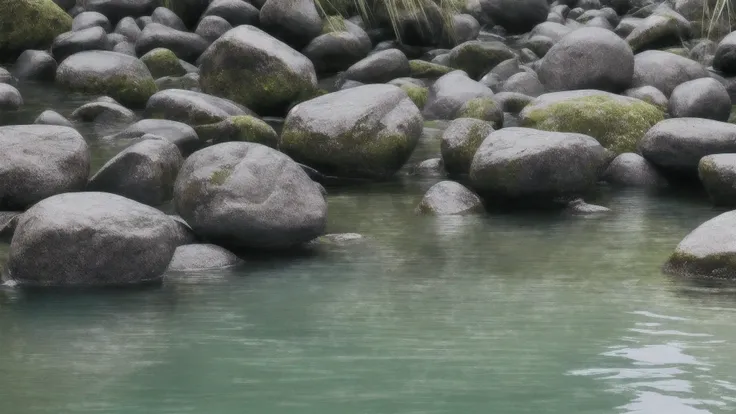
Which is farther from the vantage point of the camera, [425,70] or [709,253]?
[425,70]

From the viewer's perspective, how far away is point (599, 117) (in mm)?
8969

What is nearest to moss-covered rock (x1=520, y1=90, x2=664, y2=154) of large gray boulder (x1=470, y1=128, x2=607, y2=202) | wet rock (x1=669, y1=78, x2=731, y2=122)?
wet rock (x1=669, y1=78, x2=731, y2=122)

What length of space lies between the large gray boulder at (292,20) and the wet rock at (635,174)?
6.59m

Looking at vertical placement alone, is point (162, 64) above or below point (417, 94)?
below

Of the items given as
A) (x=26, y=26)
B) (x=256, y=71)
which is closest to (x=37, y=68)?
(x=26, y=26)

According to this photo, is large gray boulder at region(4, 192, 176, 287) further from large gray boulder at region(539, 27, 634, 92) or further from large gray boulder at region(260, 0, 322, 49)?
large gray boulder at region(260, 0, 322, 49)

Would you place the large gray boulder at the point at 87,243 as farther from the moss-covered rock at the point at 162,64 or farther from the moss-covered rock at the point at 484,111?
the moss-covered rock at the point at 162,64

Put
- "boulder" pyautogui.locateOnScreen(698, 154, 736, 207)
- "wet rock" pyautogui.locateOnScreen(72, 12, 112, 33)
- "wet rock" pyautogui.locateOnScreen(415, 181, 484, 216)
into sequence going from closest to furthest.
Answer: "boulder" pyautogui.locateOnScreen(698, 154, 736, 207) < "wet rock" pyautogui.locateOnScreen(415, 181, 484, 216) < "wet rock" pyautogui.locateOnScreen(72, 12, 112, 33)

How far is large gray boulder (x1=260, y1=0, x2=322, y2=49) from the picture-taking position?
1430 centimetres

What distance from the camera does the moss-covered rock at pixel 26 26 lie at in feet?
47.1

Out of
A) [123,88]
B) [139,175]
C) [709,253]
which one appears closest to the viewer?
[709,253]

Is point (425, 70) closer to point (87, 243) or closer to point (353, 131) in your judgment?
point (353, 131)

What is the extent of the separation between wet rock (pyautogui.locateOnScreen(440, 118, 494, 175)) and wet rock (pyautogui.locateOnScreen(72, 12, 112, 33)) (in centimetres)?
754

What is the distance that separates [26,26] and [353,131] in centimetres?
755
